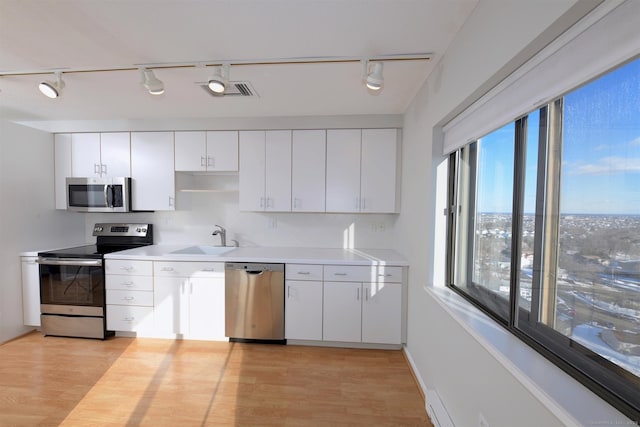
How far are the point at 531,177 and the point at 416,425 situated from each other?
1.73 metres

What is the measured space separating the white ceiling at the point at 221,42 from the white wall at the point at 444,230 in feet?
0.74

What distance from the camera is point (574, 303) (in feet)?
3.10

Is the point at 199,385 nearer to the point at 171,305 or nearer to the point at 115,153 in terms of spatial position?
the point at 171,305

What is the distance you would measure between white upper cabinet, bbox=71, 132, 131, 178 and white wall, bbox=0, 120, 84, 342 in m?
0.31

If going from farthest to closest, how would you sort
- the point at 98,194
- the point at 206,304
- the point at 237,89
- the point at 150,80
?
the point at 98,194 → the point at 206,304 → the point at 237,89 → the point at 150,80

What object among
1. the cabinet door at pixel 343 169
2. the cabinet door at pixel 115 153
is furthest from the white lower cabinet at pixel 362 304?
the cabinet door at pixel 115 153

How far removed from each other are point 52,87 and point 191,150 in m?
1.25

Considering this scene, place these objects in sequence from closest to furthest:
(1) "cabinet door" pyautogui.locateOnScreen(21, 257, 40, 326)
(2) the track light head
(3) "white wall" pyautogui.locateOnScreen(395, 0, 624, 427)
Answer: (3) "white wall" pyautogui.locateOnScreen(395, 0, 624, 427)
(2) the track light head
(1) "cabinet door" pyautogui.locateOnScreen(21, 257, 40, 326)

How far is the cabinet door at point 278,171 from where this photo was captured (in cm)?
296

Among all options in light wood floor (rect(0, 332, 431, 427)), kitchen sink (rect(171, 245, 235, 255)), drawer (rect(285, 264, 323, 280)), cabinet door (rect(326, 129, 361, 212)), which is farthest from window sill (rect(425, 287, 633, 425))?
kitchen sink (rect(171, 245, 235, 255))

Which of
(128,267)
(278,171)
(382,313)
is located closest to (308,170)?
(278,171)

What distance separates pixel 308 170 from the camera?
2.96 m

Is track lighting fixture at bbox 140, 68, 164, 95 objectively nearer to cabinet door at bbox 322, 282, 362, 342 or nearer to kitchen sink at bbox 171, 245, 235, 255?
kitchen sink at bbox 171, 245, 235, 255

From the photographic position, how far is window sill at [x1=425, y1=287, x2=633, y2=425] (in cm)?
74
